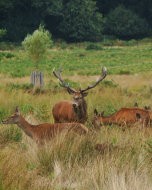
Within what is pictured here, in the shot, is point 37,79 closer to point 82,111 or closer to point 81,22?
point 82,111

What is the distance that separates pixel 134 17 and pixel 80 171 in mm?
78128

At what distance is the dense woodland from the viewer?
78969 millimetres

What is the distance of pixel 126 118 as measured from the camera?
11.9 meters

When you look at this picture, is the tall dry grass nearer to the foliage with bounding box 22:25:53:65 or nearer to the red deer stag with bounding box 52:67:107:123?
the red deer stag with bounding box 52:67:107:123

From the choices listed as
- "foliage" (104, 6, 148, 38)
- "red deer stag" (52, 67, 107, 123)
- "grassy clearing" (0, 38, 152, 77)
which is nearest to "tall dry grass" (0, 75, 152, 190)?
"red deer stag" (52, 67, 107, 123)

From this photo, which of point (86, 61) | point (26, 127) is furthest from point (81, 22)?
point (26, 127)

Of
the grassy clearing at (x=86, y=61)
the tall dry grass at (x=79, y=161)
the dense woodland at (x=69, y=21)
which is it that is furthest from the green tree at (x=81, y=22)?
the tall dry grass at (x=79, y=161)

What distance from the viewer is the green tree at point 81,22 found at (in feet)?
260

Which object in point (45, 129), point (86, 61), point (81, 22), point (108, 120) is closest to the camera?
point (45, 129)

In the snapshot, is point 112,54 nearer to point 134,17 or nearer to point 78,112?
point 134,17

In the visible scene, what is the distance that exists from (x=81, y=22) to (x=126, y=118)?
69.4 metres

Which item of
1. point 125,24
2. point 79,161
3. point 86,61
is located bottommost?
point 86,61

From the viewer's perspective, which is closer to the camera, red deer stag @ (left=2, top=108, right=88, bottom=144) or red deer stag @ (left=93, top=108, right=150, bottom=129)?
red deer stag @ (left=2, top=108, right=88, bottom=144)

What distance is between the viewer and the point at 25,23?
7962cm
